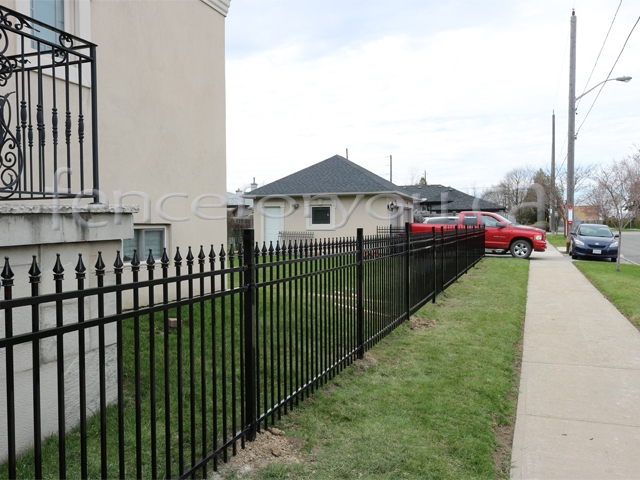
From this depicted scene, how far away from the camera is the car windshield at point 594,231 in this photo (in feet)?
69.5

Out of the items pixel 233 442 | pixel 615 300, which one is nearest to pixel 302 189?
pixel 615 300

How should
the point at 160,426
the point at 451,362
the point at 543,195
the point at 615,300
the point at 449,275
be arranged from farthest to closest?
the point at 543,195, the point at 449,275, the point at 615,300, the point at 451,362, the point at 160,426

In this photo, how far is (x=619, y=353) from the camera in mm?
6703

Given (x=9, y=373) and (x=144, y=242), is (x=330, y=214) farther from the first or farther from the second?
(x=9, y=373)

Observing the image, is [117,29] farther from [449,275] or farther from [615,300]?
[615,300]

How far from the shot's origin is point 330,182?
2602cm

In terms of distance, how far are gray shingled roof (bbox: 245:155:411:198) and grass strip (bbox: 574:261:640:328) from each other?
32.7ft

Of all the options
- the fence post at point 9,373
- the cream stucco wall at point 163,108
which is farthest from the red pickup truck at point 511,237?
the fence post at point 9,373

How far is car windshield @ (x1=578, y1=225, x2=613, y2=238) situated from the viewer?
69.5ft

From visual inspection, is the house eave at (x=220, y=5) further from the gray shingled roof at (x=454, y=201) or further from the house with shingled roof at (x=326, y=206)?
the gray shingled roof at (x=454, y=201)

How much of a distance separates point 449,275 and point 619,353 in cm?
539

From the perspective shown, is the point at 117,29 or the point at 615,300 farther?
the point at 615,300

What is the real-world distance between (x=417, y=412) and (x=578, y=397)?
182 cm

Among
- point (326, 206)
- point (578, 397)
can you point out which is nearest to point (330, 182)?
point (326, 206)
